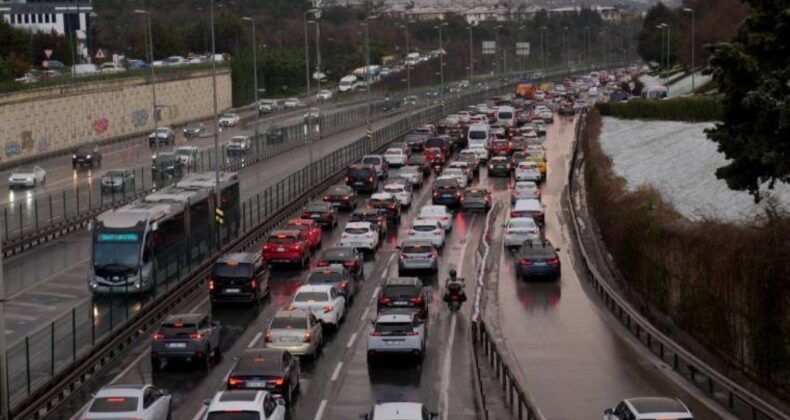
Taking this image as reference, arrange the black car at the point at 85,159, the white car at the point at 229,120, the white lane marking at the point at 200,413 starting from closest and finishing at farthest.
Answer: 1. the white lane marking at the point at 200,413
2. the black car at the point at 85,159
3. the white car at the point at 229,120

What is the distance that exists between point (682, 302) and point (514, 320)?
5.86 metres

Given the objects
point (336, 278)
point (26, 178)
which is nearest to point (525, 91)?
point (26, 178)

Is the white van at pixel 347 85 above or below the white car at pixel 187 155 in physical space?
below

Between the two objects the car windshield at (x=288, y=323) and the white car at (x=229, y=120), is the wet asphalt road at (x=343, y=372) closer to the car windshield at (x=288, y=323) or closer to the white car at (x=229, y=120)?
the car windshield at (x=288, y=323)

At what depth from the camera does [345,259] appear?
149 feet

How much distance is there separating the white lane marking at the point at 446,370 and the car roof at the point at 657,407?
5388mm

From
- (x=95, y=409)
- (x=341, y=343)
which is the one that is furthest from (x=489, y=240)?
(x=95, y=409)

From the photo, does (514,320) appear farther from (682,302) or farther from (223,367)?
(223,367)

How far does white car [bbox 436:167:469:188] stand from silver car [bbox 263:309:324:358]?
33.3 metres

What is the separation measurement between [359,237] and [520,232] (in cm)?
574

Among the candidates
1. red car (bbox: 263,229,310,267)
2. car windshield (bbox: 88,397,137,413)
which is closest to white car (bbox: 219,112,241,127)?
red car (bbox: 263,229,310,267)

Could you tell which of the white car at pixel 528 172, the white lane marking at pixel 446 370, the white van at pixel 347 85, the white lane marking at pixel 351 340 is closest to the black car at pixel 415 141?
the white car at pixel 528 172

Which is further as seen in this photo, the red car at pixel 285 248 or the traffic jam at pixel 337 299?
the red car at pixel 285 248

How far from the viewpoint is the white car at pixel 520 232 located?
5212 centimetres
